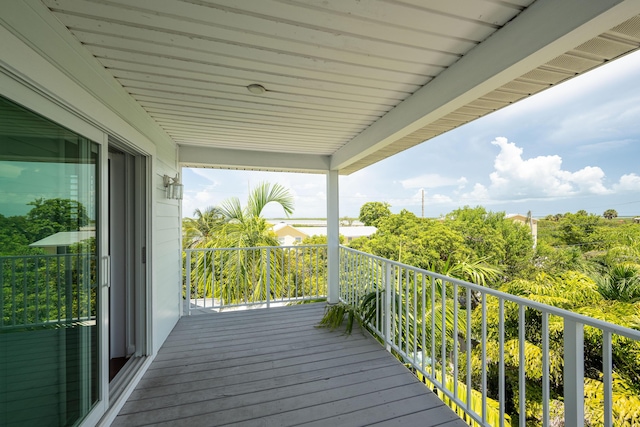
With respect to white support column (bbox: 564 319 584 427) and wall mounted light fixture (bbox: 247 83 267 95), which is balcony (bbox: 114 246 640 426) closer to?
white support column (bbox: 564 319 584 427)

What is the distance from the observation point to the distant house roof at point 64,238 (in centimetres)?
133

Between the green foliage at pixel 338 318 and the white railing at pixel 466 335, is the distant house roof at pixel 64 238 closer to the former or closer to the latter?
the white railing at pixel 466 335

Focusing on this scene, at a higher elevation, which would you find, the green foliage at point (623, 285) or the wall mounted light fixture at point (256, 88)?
the wall mounted light fixture at point (256, 88)

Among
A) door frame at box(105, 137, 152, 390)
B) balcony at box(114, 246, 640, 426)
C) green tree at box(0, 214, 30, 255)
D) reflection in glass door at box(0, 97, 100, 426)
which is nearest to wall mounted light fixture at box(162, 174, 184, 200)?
door frame at box(105, 137, 152, 390)

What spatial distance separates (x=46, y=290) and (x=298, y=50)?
1.84m

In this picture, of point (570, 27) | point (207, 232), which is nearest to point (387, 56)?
point (570, 27)

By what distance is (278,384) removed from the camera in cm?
224

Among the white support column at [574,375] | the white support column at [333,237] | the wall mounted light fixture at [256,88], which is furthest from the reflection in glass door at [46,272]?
the white support column at [333,237]

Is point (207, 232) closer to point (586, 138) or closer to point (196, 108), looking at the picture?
point (196, 108)

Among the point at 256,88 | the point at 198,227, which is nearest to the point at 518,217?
the point at 198,227

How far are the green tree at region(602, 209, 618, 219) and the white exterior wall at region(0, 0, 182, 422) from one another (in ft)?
71.1

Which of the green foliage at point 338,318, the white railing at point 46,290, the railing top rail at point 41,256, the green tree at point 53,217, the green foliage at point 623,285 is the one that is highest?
the green tree at point 53,217

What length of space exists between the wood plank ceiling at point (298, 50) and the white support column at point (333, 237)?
73.9 inches

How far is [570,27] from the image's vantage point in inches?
45.1
